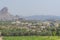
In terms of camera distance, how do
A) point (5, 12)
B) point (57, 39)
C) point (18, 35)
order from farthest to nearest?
point (5, 12), point (18, 35), point (57, 39)

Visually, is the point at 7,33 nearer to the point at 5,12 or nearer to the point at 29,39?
the point at 29,39

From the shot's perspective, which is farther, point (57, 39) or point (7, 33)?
point (7, 33)

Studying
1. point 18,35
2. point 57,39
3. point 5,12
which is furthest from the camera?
point 5,12

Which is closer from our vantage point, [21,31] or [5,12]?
[21,31]

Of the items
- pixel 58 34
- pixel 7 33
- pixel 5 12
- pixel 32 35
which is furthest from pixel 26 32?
pixel 5 12

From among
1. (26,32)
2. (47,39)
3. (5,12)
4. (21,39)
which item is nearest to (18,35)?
(26,32)

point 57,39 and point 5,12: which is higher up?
point 5,12

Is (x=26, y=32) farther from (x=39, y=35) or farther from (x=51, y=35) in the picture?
(x=51, y=35)

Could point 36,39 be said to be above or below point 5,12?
below
